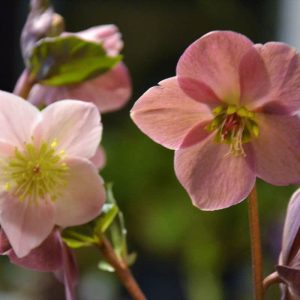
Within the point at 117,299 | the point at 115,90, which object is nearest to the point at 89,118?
the point at 115,90

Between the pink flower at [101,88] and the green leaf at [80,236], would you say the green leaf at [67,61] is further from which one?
the green leaf at [80,236]

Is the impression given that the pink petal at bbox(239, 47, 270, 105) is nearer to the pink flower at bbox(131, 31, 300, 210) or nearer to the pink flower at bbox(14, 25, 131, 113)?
the pink flower at bbox(131, 31, 300, 210)

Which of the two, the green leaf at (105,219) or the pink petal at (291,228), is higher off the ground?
the pink petal at (291,228)

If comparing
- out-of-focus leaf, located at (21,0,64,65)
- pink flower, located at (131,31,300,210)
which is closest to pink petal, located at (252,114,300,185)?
pink flower, located at (131,31,300,210)

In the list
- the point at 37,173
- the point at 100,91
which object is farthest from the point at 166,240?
the point at 37,173

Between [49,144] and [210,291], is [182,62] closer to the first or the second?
[49,144]

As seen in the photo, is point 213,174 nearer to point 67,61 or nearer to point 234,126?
point 234,126

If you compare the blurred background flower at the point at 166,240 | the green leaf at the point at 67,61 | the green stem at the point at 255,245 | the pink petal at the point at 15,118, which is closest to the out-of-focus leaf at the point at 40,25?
the green leaf at the point at 67,61
